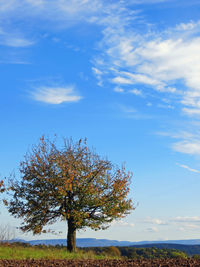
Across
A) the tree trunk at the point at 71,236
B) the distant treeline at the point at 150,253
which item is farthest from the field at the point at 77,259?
the tree trunk at the point at 71,236

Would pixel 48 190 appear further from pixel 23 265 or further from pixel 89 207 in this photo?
pixel 23 265

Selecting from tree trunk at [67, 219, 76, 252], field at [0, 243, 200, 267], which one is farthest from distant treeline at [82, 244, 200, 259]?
tree trunk at [67, 219, 76, 252]

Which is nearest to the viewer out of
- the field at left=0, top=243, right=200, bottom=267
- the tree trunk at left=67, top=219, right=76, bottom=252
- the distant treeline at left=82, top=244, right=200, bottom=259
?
the field at left=0, top=243, right=200, bottom=267

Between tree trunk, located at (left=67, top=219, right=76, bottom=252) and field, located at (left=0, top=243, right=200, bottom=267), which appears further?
tree trunk, located at (left=67, top=219, right=76, bottom=252)

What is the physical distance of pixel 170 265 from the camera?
16.7m

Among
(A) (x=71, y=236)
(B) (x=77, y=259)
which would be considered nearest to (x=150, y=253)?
(A) (x=71, y=236)

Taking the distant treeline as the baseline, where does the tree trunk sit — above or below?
above

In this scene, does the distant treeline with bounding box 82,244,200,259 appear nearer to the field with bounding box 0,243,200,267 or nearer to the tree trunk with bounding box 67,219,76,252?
the field with bounding box 0,243,200,267

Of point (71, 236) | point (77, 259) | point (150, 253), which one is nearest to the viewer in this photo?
point (77, 259)

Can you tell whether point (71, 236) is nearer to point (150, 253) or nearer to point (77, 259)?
point (150, 253)

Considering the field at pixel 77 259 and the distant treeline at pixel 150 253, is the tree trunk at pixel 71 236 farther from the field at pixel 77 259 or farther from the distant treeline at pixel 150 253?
the field at pixel 77 259

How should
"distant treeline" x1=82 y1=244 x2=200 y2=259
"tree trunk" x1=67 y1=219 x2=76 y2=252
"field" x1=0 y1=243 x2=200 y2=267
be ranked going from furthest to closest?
"tree trunk" x1=67 y1=219 x2=76 y2=252 < "distant treeline" x1=82 y1=244 x2=200 y2=259 < "field" x1=0 y1=243 x2=200 y2=267

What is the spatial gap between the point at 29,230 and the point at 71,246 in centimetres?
444

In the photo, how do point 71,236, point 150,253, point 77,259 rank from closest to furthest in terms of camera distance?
point 77,259
point 71,236
point 150,253
